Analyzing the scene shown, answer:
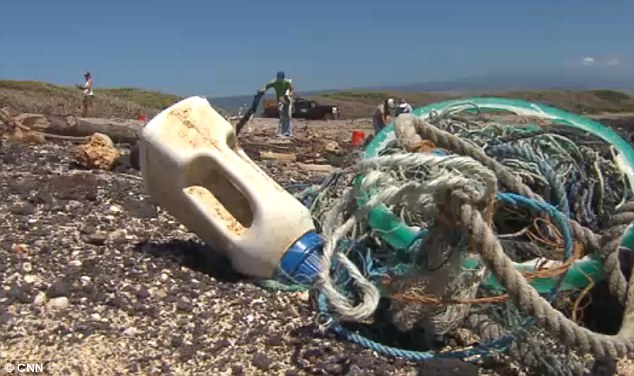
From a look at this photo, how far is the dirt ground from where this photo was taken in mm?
3188

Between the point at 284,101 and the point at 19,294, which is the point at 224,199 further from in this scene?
the point at 284,101

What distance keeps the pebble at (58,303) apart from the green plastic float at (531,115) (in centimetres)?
144

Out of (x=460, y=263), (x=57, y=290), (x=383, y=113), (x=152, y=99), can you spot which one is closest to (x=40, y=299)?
(x=57, y=290)

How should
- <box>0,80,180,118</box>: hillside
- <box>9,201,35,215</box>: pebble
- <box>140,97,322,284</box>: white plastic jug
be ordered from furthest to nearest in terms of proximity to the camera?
<box>0,80,180,118</box>: hillside < <box>9,201,35,215</box>: pebble < <box>140,97,322,284</box>: white plastic jug

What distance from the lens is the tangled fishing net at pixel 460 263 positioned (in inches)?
121

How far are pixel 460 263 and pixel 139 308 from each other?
149 cm

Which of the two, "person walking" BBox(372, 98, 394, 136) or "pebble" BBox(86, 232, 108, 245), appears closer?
"pebble" BBox(86, 232, 108, 245)

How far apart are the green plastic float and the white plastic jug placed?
39 cm

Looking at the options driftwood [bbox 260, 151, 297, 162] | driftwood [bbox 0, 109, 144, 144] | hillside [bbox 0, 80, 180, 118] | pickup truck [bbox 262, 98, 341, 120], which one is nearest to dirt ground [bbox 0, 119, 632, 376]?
driftwood [bbox 0, 109, 144, 144]

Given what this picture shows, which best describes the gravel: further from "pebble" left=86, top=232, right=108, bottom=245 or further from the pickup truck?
the pickup truck

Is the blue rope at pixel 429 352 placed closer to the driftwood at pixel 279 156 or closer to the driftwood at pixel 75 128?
the driftwood at pixel 279 156

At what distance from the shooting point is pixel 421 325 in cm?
352

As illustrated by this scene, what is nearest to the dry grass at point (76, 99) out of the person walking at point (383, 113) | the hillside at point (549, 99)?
the hillside at point (549, 99)

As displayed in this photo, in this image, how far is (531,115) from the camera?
6.14m
